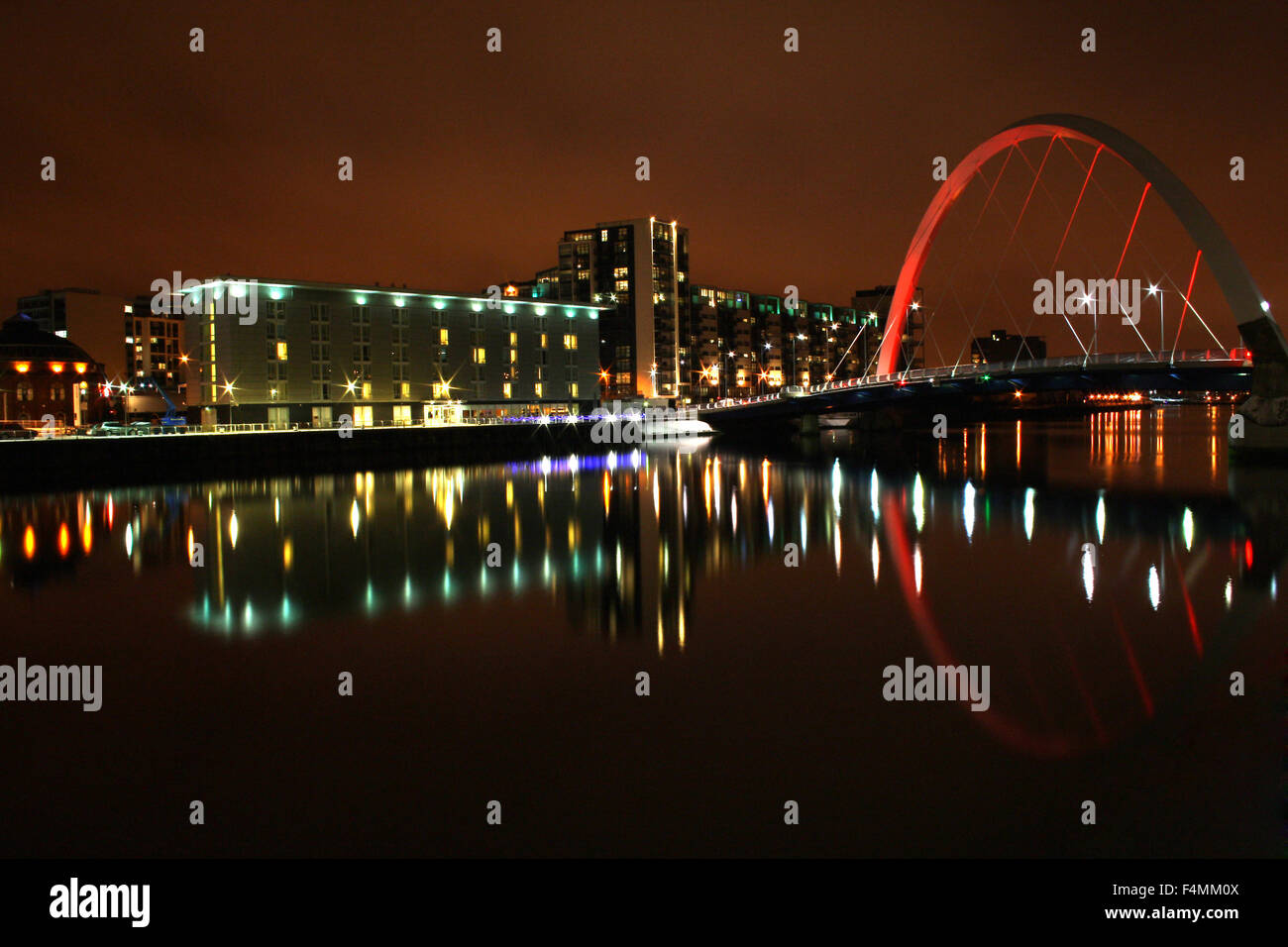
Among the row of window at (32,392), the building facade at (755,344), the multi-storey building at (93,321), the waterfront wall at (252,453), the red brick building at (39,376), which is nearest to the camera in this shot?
the waterfront wall at (252,453)

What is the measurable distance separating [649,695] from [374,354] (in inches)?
2272

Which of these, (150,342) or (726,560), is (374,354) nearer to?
(726,560)

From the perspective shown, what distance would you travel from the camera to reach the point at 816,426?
78.5 m

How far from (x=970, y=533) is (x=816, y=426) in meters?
55.1

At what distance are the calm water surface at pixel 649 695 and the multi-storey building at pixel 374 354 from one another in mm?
35845

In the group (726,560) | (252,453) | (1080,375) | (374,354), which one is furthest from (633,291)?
(726,560)

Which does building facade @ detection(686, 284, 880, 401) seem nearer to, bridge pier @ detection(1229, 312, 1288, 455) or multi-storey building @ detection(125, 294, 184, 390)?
multi-storey building @ detection(125, 294, 184, 390)

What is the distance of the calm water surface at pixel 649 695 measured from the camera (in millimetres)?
7453

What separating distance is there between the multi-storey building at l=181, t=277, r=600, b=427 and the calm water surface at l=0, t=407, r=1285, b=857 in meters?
35.8

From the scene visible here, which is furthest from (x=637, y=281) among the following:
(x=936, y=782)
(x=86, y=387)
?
(x=936, y=782)

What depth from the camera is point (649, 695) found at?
10625 millimetres

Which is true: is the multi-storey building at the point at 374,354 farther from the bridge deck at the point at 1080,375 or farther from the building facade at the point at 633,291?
the building facade at the point at 633,291

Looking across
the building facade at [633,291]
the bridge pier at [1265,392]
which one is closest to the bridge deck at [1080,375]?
the bridge pier at [1265,392]
